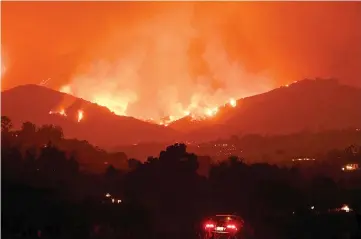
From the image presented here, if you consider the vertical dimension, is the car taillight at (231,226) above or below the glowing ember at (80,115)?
below

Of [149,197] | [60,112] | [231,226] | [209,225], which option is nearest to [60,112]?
[60,112]

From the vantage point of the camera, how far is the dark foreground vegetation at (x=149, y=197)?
1139 inches

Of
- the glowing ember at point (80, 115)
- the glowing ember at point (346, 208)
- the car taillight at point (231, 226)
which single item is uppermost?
the glowing ember at point (80, 115)

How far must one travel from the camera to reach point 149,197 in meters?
47.4

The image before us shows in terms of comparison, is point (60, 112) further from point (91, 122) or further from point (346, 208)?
point (346, 208)

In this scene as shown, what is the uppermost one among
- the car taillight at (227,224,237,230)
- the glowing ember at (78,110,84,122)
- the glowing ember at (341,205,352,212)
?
the glowing ember at (78,110,84,122)

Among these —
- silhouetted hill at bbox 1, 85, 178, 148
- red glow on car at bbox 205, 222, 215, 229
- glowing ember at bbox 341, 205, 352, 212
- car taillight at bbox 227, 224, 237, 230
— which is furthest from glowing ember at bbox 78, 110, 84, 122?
car taillight at bbox 227, 224, 237, 230

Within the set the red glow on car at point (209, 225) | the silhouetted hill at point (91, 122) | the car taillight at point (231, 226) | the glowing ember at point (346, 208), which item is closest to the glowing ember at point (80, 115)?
the silhouetted hill at point (91, 122)

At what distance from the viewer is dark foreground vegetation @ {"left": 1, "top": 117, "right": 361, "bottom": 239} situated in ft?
94.9

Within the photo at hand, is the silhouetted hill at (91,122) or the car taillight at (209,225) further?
the silhouetted hill at (91,122)

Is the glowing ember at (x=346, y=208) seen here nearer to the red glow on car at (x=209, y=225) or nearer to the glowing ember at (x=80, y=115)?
the red glow on car at (x=209, y=225)

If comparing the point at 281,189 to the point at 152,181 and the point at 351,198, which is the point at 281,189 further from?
the point at 152,181

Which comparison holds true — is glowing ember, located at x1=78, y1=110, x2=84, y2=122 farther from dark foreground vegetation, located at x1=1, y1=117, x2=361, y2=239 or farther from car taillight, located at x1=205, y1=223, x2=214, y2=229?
car taillight, located at x1=205, y1=223, x2=214, y2=229

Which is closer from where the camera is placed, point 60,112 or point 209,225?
point 209,225
